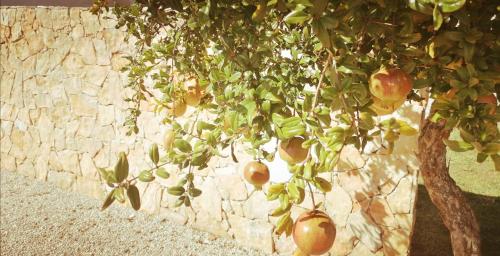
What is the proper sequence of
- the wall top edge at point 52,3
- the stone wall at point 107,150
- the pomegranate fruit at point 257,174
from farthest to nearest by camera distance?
the wall top edge at point 52,3
the stone wall at point 107,150
the pomegranate fruit at point 257,174

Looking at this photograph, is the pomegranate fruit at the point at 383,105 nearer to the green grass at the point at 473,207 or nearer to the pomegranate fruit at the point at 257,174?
the pomegranate fruit at the point at 257,174

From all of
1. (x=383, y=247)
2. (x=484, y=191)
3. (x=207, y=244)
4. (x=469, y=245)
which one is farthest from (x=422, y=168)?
(x=484, y=191)

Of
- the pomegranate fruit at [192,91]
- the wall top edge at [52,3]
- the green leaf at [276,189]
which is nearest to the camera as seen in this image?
the green leaf at [276,189]

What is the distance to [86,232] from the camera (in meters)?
3.68

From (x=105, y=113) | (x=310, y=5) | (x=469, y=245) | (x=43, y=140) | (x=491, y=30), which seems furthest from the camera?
(x=43, y=140)

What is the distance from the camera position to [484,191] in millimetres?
4230

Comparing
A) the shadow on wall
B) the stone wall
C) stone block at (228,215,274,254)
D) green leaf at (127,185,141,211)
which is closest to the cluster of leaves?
green leaf at (127,185,141,211)

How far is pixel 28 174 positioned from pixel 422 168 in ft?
16.5

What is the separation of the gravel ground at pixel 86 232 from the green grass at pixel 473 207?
151 centimetres

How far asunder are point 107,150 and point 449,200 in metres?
3.52

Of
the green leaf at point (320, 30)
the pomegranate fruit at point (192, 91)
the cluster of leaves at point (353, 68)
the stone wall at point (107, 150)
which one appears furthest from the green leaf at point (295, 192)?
the stone wall at point (107, 150)

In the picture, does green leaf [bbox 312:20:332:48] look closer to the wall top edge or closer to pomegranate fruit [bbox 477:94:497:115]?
pomegranate fruit [bbox 477:94:497:115]

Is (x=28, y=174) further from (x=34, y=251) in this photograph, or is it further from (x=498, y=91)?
(x=498, y=91)

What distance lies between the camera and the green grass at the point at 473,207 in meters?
3.17
